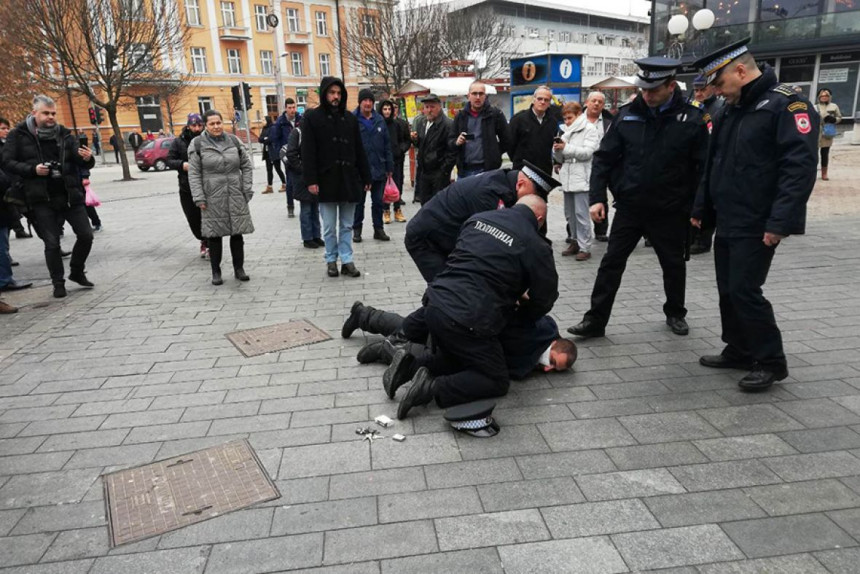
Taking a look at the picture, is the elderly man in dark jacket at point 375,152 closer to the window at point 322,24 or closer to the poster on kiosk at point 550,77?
the poster on kiosk at point 550,77

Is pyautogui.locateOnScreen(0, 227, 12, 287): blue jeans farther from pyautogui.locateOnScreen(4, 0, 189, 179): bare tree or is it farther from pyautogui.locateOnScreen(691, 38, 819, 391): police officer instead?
pyautogui.locateOnScreen(4, 0, 189, 179): bare tree

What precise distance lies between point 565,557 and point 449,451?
97 centimetres

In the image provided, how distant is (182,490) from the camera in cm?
303

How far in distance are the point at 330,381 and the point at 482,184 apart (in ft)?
5.58

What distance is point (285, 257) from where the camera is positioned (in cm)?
839

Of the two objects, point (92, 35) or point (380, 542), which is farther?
point (92, 35)

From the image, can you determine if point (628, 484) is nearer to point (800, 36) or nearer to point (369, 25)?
point (369, 25)

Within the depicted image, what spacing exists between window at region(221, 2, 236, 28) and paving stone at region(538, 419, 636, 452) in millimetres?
53283

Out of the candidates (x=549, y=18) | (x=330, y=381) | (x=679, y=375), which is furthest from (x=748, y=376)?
(x=549, y=18)

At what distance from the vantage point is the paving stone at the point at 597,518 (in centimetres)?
262

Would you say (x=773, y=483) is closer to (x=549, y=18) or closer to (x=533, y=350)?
(x=533, y=350)

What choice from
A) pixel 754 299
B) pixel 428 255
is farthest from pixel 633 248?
pixel 428 255

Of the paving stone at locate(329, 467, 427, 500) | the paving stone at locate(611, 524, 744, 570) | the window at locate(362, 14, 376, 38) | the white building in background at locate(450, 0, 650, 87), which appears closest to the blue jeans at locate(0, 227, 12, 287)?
the paving stone at locate(329, 467, 427, 500)

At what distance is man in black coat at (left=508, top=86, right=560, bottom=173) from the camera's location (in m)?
7.72
